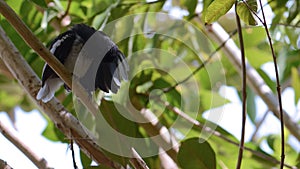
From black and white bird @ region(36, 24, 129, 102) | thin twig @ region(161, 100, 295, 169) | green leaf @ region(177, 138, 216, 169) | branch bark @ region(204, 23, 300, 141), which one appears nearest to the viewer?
A: green leaf @ region(177, 138, 216, 169)

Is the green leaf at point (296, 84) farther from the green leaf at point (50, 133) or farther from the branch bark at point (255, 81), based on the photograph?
the green leaf at point (50, 133)

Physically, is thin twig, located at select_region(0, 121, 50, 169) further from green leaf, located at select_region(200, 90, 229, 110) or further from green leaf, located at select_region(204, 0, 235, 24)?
green leaf, located at select_region(200, 90, 229, 110)

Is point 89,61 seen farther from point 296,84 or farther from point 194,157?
point 296,84

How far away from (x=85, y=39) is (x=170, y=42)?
1.71ft

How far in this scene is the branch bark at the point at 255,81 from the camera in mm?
1496

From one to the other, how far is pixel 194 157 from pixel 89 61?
1.22 ft

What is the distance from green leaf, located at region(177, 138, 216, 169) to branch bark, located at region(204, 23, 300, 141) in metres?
0.42

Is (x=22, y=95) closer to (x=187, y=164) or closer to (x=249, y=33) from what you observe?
(x=249, y=33)

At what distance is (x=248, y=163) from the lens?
5.09ft

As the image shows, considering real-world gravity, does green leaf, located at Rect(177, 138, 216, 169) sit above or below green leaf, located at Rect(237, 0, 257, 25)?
below

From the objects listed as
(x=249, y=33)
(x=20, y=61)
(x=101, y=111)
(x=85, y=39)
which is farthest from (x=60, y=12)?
(x=249, y=33)

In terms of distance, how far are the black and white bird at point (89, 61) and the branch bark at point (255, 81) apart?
408mm

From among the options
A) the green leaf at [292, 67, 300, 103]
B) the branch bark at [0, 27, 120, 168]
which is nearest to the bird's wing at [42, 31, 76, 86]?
the branch bark at [0, 27, 120, 168]

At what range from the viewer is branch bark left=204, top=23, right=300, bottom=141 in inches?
58.9
